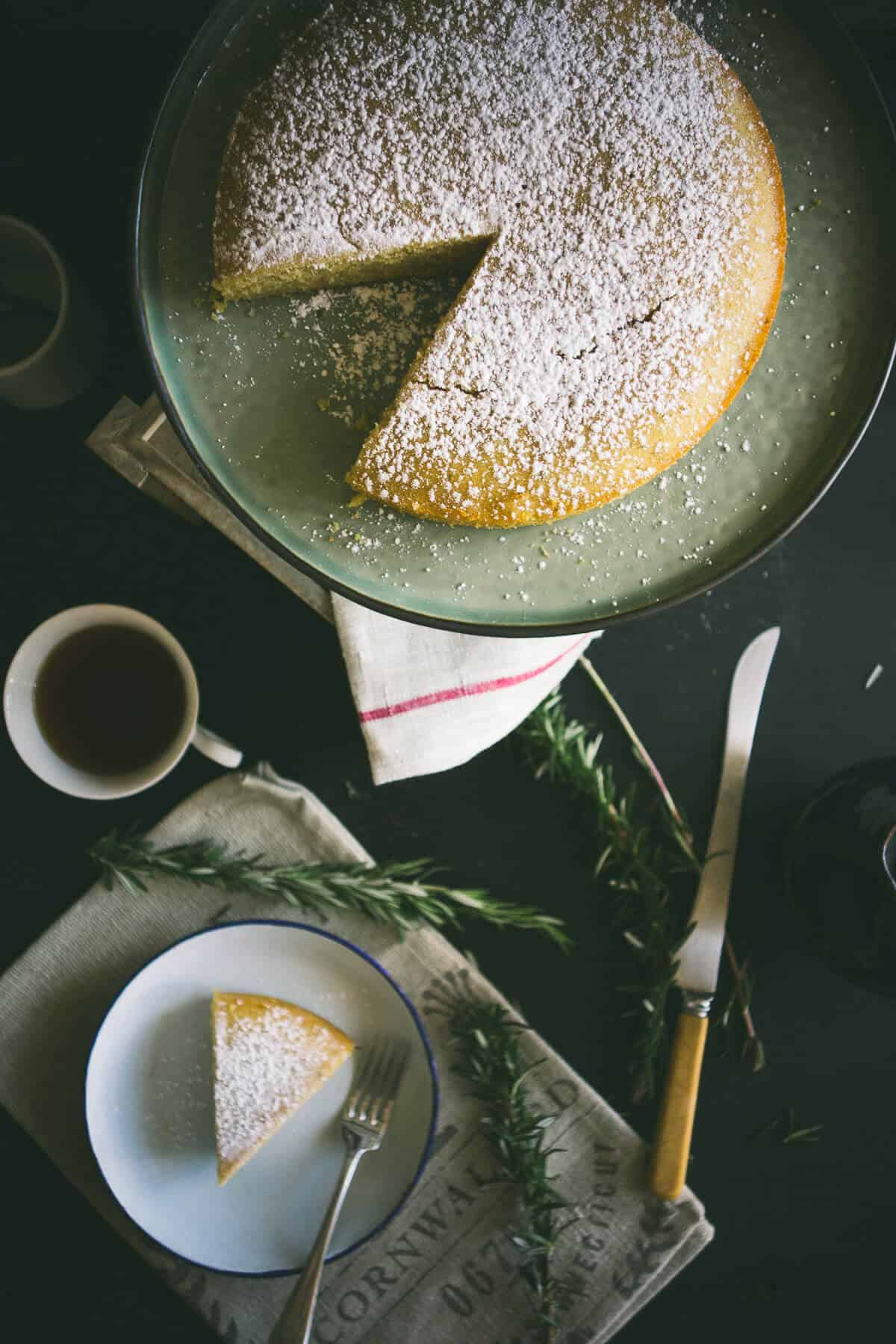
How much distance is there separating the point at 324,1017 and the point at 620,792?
57 cm

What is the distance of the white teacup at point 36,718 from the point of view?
134 cm

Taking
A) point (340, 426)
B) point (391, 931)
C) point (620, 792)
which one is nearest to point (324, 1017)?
point (391, 931)

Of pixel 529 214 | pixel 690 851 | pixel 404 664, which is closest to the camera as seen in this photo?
pixel 529 214

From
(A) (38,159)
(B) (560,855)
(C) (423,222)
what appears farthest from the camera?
(B) (560,855)

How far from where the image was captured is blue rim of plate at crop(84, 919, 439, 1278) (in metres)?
1.31

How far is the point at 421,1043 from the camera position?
4.42ft

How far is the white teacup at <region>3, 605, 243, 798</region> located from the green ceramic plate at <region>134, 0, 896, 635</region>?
431mm

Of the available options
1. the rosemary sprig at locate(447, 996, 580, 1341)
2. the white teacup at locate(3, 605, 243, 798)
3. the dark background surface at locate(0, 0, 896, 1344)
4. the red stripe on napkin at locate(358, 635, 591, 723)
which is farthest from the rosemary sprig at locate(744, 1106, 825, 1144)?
the white teacup at locate(3, 605, 243, 798)

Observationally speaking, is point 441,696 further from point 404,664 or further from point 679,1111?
point 679,1111

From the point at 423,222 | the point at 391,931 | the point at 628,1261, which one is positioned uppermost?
the point at 423,222

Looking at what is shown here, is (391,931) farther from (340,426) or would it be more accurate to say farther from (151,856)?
(340,426)

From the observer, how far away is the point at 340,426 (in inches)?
40.6

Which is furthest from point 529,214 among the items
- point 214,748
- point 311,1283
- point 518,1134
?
point 311,1283

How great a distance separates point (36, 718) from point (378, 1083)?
741 mm
